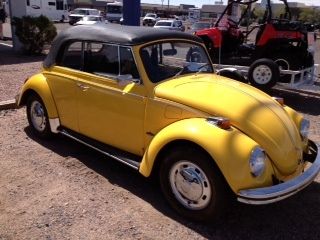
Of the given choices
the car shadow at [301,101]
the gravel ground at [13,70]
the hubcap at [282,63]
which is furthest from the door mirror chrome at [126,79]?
the hubcap at [282,63]

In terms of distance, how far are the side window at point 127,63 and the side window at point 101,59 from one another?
8 centimetres

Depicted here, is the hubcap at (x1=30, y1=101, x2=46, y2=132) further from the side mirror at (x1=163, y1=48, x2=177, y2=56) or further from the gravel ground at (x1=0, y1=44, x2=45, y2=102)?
the gravel ground at (x1=0, y1=44, x2=45, y2=102)

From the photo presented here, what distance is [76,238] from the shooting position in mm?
3518

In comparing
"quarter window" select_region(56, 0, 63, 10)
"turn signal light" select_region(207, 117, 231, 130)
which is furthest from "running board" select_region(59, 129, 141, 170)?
"quarter window" select_region(56, 0, 63, 10)

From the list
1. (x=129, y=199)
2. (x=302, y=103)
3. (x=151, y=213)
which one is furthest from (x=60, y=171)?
(x=302, y=103)

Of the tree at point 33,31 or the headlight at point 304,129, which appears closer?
the headlight at point 304,129

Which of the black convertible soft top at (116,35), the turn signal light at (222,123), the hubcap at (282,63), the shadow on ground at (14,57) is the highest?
the black convertible soft top at (116,35)

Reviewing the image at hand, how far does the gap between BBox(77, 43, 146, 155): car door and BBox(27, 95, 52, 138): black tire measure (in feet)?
2.58

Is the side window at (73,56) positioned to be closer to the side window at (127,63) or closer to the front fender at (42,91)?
the front fender at (42,91)

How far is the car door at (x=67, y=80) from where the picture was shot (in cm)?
502

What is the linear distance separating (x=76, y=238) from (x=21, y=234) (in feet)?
1.63

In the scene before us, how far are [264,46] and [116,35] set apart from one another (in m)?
5.82

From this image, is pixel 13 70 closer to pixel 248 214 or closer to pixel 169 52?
pixel 169 52

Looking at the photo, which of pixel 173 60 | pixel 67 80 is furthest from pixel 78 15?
pixel 173 60
